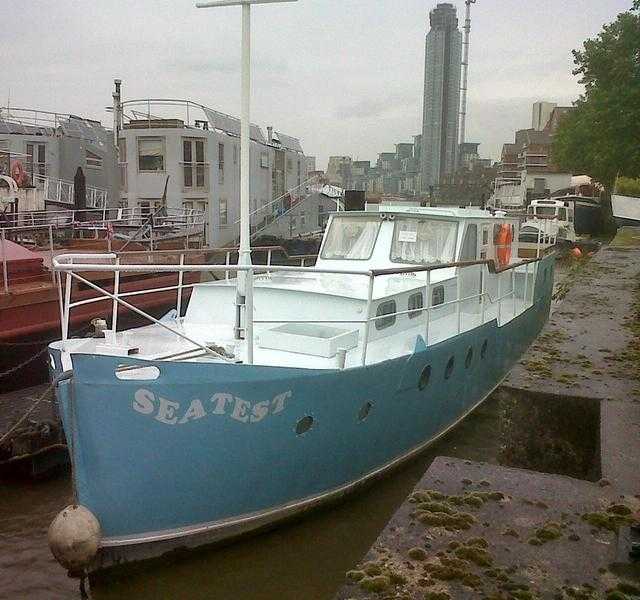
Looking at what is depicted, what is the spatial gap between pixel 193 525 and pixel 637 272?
1371cm

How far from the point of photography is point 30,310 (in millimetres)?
11289

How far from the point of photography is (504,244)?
12.3 metres

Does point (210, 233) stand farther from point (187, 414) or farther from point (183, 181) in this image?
point (187, 414)

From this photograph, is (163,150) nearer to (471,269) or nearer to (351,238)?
(351,238)

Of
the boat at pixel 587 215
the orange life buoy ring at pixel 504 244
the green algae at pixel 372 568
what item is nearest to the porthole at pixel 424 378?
the orange life buoy ring at pixel 504 244

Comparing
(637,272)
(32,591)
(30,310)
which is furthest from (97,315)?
(637,272)

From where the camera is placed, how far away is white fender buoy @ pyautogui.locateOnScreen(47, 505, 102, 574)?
19.1ft

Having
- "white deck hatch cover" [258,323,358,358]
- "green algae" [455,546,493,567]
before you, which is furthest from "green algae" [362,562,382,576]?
"white deck hatch cover" [258,323,358,358]

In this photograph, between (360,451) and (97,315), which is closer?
(360,451)

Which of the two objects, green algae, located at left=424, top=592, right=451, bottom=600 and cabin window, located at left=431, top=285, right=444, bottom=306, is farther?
cabin window, located at left=431, top=285, right=444, bottom=306

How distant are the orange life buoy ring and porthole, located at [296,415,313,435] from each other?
6.40 m

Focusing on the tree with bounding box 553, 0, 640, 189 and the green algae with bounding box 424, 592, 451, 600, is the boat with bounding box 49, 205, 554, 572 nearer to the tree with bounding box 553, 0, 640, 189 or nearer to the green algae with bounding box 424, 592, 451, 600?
the green algae with bounding box 424, 592, 451, 600

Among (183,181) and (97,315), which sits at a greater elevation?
(183,181)

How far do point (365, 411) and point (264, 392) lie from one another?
1.56 meters
